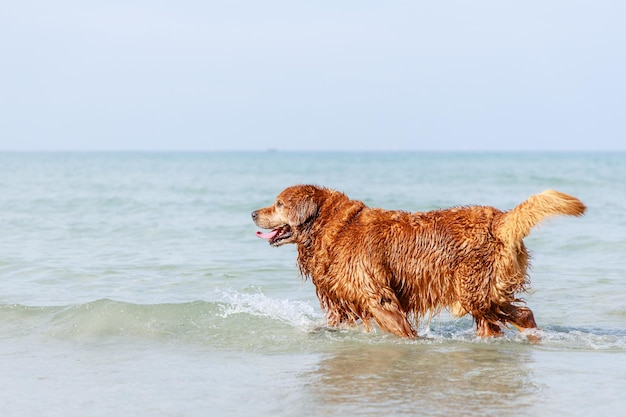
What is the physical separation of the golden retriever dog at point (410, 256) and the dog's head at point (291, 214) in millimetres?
10

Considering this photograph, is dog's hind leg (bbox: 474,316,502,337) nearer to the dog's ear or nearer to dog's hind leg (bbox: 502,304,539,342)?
dog's hind leg (bbox: 502,304,539,342)

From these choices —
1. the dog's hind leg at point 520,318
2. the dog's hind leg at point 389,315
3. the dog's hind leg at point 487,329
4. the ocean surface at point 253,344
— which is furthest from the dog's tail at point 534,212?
the dog's hind leg at point 389,315

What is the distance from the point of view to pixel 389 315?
279 inches

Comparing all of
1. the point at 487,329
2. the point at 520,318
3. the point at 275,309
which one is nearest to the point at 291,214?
the point at 275,309

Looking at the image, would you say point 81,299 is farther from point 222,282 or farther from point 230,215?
point 230,215

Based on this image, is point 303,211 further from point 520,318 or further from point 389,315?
point 520,318

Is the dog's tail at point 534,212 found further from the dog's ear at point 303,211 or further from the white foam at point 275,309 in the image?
the white foam at point 275,309

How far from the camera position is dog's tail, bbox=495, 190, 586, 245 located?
614 cm

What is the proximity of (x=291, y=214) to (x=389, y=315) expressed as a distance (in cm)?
135

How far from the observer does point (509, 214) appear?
21.5 ft

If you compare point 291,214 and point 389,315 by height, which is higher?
point 291,214

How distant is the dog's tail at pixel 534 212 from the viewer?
6145 mm

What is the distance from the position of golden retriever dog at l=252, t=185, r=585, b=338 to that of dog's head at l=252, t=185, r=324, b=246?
0.03 ft

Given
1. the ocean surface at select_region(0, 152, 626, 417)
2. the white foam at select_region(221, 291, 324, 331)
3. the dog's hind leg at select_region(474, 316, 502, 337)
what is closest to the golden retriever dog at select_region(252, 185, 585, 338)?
the dog's hind leg at select_region(474, 316, 502, 337)
